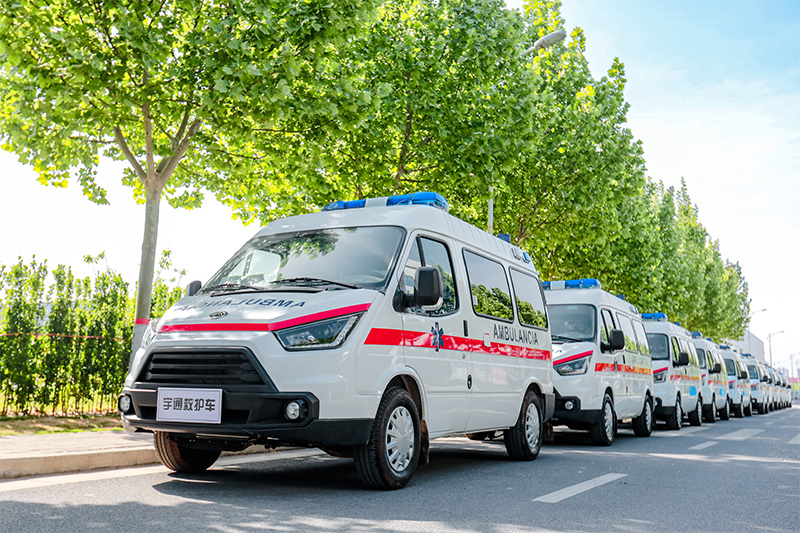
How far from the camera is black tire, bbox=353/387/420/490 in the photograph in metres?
6.47

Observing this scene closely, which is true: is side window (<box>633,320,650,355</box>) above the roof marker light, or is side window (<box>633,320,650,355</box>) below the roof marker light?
below

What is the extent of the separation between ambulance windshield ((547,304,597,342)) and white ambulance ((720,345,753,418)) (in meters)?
17.4

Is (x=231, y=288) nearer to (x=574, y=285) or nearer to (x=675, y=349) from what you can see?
(x=574, y=285)

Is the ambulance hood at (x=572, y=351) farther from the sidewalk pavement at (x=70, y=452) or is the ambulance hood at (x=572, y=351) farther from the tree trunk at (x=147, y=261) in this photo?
the tree trunk at (x=147, y=261)

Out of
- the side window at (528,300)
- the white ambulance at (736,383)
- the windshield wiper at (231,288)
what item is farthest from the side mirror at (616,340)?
the white ambulance at (736,383)

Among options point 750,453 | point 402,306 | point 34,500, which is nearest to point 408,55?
point 750,453

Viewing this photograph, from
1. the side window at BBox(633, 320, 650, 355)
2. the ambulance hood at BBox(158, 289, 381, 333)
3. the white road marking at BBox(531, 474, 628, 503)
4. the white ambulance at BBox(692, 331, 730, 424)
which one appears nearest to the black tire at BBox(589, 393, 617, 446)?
the side window at BBox(633, 320, 650, 355)

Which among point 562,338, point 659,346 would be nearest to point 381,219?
point 562,338

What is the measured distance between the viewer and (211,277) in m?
7.71

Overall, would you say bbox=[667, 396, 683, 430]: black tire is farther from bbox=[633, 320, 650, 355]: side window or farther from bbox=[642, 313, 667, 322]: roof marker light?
bbox=[633, 320, 650, 355]: side window

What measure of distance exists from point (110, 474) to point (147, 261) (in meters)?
5.75

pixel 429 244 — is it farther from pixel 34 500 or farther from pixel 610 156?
pixel 610 156

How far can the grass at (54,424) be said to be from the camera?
10242mm

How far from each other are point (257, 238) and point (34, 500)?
124 inches
